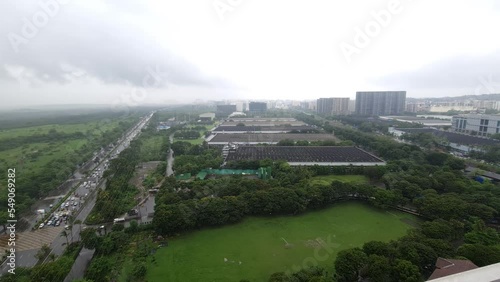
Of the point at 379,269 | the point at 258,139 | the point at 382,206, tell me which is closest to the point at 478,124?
the point at 258,139

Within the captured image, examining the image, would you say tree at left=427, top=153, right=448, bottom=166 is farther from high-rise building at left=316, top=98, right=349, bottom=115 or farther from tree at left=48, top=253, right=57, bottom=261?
high-rise building at left=316, top=98, right=349, bottom=115

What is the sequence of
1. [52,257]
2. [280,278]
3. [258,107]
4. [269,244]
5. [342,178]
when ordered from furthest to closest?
[258,107] < [342,178] < [269,244] < [52,257] < [280,278]

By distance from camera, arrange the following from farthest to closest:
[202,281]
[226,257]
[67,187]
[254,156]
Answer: [254,156]
[67,187]
[226,257]
[202,281]

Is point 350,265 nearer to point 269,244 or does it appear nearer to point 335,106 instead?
point 269,244

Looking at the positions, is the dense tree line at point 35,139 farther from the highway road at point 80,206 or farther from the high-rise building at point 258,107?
the high-rise building at point 258,107

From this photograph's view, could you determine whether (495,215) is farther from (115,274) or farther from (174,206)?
(115,274)

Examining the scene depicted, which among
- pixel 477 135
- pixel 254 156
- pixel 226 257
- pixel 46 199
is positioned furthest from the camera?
pixel 477 135

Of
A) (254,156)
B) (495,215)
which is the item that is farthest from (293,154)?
(495,215)
